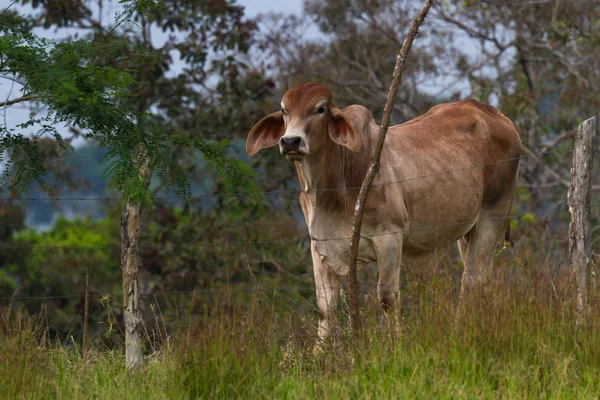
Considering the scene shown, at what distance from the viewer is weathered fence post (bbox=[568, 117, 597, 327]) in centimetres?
618

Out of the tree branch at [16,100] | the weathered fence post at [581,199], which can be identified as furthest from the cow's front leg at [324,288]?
the tree branch at [16,100]

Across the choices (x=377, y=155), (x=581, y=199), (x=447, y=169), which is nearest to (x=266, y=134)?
(x=377, y=155)

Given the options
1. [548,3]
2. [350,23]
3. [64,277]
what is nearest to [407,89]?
[350,23]

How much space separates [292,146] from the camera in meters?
6.09

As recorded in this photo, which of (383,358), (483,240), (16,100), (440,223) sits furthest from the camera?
(483,240)

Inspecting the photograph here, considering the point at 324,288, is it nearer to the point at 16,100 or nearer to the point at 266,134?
the point at 266,134

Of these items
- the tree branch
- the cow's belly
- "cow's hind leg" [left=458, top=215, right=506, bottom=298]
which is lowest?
"cow's hind leg" [left=458, top=215, right=506, bottom=298]

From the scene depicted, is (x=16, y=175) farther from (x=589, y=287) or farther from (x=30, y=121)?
(x=589, y=287)

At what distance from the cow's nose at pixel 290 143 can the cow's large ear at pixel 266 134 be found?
69cm

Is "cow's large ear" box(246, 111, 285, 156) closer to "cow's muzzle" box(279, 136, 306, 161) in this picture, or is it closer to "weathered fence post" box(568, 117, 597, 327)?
"cow's muzzle" box(279, 136, 306, 161)

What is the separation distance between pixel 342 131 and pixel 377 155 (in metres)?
0.79

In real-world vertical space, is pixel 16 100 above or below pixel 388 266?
above

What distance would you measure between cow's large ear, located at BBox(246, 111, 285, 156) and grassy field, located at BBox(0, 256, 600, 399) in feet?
4.76

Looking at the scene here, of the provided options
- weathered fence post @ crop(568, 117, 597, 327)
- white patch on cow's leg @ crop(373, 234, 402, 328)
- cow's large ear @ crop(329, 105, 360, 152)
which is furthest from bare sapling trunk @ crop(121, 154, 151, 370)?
weathered fence post @ crop(568, 117, 597, 327)
